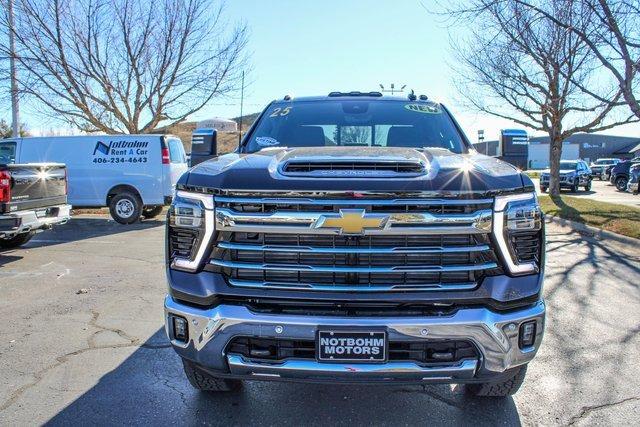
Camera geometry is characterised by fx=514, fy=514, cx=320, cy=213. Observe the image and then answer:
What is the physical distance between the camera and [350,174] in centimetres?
264

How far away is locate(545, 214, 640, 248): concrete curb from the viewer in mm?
9475

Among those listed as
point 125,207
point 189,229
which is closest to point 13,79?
point 125,207

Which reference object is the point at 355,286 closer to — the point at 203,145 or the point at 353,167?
the point at 353,167

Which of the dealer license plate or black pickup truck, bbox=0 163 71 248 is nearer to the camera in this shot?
the dealer license plate

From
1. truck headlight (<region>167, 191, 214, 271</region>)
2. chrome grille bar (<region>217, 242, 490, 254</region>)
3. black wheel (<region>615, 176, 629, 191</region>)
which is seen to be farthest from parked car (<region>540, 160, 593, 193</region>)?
truck headlight (<region>167, 191, 214, 271</region>)

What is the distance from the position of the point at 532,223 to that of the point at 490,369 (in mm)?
764

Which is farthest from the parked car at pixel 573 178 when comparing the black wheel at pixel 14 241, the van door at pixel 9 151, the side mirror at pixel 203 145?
the side mirror at pixel 203 145

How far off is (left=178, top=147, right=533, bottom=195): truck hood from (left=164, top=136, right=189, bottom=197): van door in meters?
10.0

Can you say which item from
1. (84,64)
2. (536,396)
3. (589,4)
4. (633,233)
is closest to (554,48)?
(589,4)

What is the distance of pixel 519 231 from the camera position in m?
2.61

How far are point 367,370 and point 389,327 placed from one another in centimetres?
23

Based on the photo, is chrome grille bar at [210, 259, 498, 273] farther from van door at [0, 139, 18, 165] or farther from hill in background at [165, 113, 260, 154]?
van door at [0, 139, 18, 165]

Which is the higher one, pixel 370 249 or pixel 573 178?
pixel 370 249

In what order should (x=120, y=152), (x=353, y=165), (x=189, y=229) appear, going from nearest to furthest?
1. (x=189, y=229)
2. (x=353, y=165)
3. (x=120, y=152)
